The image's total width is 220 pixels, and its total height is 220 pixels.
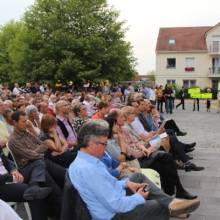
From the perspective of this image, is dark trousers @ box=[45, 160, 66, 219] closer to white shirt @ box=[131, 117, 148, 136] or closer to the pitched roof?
white shirt @ box=[131, 117, 148, 136]

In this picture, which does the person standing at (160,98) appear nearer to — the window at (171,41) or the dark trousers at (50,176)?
the dark trousers at (50,176)

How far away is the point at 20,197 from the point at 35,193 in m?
0.17

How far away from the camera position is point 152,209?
3.84 meters

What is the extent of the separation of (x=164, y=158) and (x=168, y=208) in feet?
7.82

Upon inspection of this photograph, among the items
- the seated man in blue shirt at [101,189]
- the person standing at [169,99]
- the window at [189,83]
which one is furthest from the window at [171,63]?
the seated man in blue shirt at [101,189]

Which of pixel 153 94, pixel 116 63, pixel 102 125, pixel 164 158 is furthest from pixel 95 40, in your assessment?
pixel 102 125

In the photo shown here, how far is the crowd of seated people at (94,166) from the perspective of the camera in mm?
3680

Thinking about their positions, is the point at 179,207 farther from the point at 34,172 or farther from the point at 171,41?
the point at 171,41

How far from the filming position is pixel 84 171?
3.60 m

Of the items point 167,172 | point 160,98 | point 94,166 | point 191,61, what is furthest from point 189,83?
point 94,166

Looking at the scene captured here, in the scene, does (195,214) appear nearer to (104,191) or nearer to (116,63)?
(104,191)

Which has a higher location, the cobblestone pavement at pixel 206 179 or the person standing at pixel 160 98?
the person standing at pixel 160 98

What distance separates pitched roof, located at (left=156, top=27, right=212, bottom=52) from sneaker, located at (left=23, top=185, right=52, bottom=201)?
51040 mm

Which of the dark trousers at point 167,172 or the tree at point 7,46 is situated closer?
the dark trousers at point 167,172
